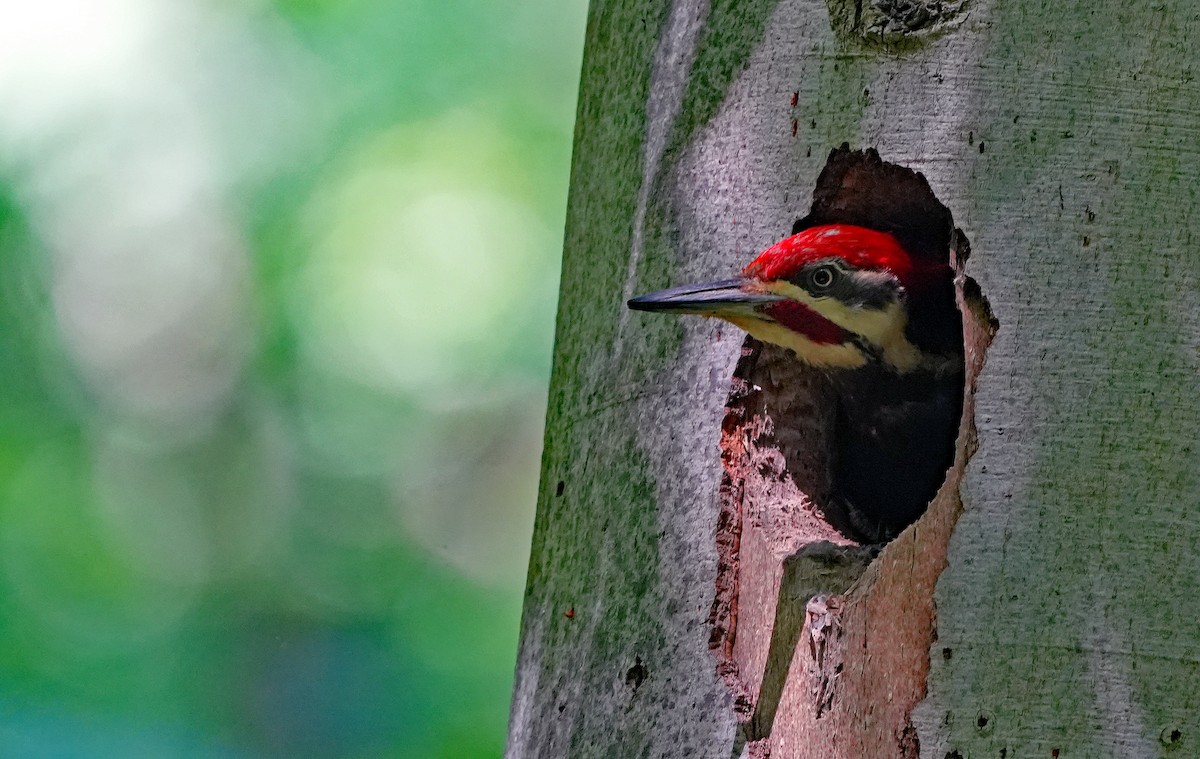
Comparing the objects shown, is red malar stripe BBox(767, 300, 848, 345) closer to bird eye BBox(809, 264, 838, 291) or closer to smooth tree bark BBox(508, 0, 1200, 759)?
bird eye BBox(809, 264, 838, 291)

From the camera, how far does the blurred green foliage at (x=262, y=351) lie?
19.1 feet

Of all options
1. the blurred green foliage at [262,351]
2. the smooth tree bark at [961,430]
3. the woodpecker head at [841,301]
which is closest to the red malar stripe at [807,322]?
the woodpecker head at [841,301]

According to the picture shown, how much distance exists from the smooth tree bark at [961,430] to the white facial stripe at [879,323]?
46 cm

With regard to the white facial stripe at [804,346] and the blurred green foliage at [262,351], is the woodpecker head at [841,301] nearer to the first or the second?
the white facial stripe at [804,346]

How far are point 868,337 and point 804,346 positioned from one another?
0.36 m

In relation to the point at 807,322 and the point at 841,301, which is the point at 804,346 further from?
the point at 841,301

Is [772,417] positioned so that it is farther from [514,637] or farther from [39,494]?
[39,494]

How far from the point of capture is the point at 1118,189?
1.62 meters

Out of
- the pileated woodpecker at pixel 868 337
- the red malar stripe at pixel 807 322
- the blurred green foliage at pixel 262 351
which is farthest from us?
the blurred green foliage at pixel 262 351

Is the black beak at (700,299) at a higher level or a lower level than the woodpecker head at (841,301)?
lower

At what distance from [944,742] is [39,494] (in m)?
5.42

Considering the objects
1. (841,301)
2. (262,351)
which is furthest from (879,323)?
(262,351)

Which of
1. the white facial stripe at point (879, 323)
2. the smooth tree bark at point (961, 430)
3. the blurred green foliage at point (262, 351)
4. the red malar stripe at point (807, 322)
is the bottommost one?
the smooth tree bark at point (961, 430)

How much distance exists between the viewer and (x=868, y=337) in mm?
2680
